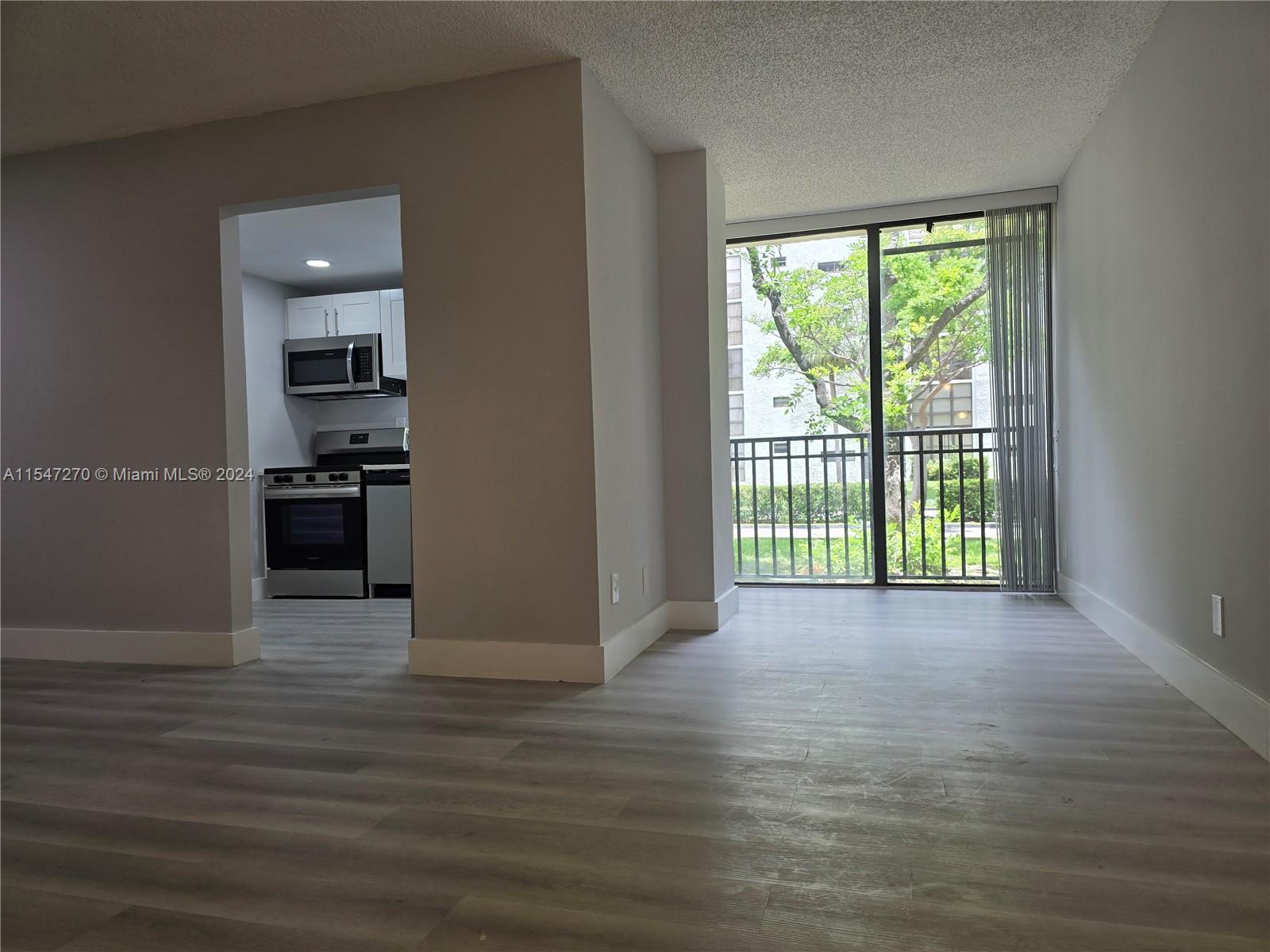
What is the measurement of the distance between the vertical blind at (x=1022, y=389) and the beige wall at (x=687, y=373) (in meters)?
A: 1.83

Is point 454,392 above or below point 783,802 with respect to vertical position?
above

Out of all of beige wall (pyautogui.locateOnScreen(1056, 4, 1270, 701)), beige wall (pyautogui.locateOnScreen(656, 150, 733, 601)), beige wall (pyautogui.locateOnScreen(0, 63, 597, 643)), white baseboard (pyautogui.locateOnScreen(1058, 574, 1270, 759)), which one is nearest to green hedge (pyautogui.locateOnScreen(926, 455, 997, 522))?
beige wall (pyautogui.locateOnScreen(1056, 4, 1270, 701))

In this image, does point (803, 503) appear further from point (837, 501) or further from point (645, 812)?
point (645, 812)

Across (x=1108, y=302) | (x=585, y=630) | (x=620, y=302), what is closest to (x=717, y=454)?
(x=620, y=302)

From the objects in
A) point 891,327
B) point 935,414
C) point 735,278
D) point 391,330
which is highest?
point 735,278

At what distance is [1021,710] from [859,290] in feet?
11.5

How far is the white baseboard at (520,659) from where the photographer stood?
9.79 feet

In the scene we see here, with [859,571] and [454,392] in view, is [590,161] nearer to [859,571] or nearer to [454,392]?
[454,392]

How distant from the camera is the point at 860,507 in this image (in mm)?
5379

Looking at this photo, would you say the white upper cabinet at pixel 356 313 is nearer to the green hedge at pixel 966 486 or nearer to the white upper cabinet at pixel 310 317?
the white upper cabinet at pixel 310 317

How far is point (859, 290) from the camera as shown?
541 centimetres

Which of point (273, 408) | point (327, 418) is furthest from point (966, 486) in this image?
point (273, 408)

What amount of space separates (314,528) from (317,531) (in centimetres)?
2

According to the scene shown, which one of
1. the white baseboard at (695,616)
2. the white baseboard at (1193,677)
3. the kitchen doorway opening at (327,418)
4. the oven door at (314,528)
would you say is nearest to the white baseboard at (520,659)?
the white baseboard at (695,616)
